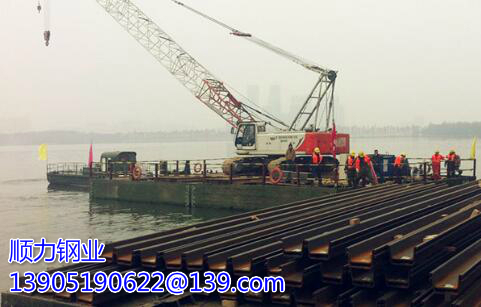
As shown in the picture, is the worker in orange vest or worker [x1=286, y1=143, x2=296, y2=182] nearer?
the worker in orange vest

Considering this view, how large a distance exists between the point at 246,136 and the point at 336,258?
25.8m

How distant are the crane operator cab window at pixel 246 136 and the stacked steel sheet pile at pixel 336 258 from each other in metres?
21.9

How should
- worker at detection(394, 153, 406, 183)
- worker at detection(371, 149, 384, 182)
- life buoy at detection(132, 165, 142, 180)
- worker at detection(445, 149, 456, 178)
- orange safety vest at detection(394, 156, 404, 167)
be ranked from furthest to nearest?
life buoy at detection(132, 165, 142, 180)
worker at detection(371, 149, 384, 182)
worker at detection(445, 149, 456, 178)
orange safety vest at detection(394, 156, 404, 167)
worker at detection(394, 153, 406, 183)

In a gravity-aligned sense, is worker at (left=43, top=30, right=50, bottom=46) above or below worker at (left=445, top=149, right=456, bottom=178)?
above

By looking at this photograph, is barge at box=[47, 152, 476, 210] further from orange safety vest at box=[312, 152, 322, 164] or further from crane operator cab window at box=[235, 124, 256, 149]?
crane operator cab window at box=[235, 124, 256, 149]

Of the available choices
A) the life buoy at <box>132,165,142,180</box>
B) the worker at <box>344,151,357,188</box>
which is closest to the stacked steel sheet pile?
the worker at <box>344,151,357,188</box>

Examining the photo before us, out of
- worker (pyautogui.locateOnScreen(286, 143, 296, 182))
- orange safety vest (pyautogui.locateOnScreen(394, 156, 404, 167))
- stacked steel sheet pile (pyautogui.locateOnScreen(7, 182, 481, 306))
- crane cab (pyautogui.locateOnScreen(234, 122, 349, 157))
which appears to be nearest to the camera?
stacked steel sheet pile (pyautogui.locateOnScreen(7, 182, 481, 306))

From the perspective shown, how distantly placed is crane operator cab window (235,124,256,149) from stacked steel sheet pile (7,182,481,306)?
21.9 m

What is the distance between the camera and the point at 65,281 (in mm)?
8633

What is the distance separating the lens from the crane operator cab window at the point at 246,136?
33031 mm

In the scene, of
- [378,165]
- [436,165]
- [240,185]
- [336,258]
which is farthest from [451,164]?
[336,258]

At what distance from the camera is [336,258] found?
7.81m

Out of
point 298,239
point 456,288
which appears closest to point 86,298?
point 298,239

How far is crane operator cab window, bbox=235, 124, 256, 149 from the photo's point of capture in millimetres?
33031
